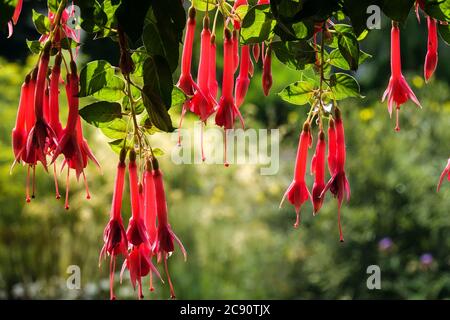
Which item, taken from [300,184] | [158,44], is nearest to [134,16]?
[158,44]

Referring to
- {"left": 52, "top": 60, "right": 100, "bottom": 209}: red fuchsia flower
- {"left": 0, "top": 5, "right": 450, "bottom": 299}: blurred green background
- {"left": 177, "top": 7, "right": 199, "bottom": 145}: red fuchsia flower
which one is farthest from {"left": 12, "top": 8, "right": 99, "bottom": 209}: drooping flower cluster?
{"left": 0, "top": 5, "right": 450, "bottom": 299}: blurred green background

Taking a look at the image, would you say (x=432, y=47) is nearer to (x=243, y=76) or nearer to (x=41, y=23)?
(x=243, y=76)

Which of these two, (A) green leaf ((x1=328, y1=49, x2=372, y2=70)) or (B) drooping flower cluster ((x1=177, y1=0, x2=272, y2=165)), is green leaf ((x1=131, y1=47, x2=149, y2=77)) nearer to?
(B) drooping flower cluster ((x1=177, y1=0, x2=272, y2=165))

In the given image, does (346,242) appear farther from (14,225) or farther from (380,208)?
(14,225)

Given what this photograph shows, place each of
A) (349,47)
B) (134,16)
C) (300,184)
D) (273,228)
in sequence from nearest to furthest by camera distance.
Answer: (134,16) < (349,47) < (300,184) < (273,228)

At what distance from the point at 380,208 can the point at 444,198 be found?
21cm

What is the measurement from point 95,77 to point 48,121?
0.16ft

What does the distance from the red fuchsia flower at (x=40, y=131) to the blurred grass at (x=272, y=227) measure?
1.98 m

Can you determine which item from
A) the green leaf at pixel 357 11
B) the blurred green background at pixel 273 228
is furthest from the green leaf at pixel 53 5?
the blurred green background at pixel 273 228

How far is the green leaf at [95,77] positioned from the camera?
53 cm

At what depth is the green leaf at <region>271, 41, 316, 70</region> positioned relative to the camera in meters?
0.58

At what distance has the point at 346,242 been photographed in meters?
2.44

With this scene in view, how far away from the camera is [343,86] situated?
1.97ft
